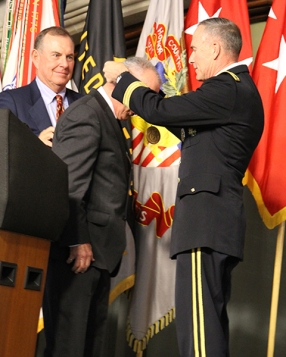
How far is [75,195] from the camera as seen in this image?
255cm

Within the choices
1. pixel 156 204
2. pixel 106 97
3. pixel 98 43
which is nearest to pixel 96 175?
pixel 106 97

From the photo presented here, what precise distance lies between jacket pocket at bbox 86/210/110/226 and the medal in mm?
1121

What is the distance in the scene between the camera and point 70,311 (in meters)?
2.52

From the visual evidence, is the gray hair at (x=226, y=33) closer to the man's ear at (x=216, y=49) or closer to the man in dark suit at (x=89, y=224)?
the man's ear at (x=216, y=49)

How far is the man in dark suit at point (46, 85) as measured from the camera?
10.3ft

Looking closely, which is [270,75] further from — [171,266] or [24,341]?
[24,341]

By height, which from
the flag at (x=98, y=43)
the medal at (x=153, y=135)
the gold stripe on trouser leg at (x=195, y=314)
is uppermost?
the flag at (x=98, y=43)

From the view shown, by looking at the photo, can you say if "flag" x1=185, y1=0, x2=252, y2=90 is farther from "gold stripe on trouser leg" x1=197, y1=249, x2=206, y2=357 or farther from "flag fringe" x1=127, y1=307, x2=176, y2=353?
"gold stripe on trouser leg" x1=197, y1=249, x2=206, y2=357

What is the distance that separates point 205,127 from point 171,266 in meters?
1.28

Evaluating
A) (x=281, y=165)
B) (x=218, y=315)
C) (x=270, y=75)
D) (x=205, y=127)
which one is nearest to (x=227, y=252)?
(x=218, y=315)

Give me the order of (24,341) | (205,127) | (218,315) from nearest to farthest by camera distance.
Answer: (24,341)
(218,315)
(205,127)

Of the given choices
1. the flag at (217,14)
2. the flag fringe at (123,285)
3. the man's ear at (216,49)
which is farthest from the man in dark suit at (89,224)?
the flag at (217,14)

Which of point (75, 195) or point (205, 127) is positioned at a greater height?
point (205, 127)

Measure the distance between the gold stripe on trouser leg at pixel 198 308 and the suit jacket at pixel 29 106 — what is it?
111cm
